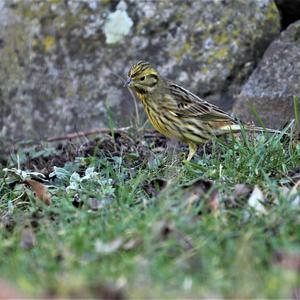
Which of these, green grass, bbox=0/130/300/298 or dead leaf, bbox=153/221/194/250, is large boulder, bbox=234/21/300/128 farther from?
dead leaf, bbox=153/221/194/250

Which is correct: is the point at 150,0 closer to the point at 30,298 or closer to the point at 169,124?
the point at 169,124

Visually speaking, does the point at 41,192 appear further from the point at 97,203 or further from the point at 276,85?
the point at 276,85

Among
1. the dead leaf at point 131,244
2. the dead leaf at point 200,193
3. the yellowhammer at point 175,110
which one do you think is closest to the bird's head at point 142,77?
the yellowhammer at point 175,110

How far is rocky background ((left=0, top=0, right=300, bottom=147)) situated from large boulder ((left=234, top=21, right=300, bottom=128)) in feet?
0.07

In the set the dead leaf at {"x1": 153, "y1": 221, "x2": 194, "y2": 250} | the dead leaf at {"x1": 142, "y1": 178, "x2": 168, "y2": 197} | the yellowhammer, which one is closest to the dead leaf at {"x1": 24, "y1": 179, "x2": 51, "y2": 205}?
the dead leaf at {"x1": 142, "y1": 178, "x2": 168, "y2": 197}

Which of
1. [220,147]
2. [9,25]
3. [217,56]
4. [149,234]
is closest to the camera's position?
[149,234]

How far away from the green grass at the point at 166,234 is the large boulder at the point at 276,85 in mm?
1198

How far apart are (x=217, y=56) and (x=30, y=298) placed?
492cm

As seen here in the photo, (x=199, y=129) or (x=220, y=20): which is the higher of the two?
(x=220, y=20)

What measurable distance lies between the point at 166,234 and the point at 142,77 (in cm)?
342

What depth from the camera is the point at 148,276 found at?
3527 mm

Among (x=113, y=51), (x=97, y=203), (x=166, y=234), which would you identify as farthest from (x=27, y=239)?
(x=113, y=51)

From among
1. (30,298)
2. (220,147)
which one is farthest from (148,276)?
(220,147)

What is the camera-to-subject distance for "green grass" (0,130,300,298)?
3.46m
